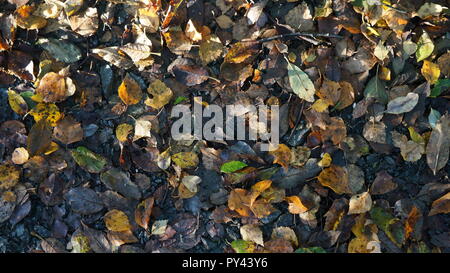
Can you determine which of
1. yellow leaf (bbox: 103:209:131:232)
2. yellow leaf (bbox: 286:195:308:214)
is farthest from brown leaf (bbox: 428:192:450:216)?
yellow leaf (bbox: 103:209:131:232)

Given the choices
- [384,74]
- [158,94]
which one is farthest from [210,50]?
[384,74]

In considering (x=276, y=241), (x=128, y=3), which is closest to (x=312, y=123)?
(x=276, y=241)

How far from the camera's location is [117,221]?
1644 millimetres

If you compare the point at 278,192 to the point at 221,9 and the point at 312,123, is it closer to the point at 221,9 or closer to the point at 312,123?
the point at 312,123

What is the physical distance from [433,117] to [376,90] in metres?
0.21

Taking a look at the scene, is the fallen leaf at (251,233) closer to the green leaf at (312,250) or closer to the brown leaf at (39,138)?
the green leaf at (312,250)

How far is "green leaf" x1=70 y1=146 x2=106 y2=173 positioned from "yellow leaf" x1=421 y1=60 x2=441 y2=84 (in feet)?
3.64

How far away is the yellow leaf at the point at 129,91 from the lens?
167cm

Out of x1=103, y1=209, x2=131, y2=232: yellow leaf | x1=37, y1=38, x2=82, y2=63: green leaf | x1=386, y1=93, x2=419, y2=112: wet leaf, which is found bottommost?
x1=103, y1=209, x2=131, y2=232: yellow leaf

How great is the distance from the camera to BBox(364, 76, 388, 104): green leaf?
5.42 ft

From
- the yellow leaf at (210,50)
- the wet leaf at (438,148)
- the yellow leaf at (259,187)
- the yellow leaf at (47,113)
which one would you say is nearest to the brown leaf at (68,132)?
the yellow leaf at (47,113)

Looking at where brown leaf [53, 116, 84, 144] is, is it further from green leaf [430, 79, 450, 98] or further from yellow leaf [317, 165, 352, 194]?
green leaf [430, 79, 450, 98]

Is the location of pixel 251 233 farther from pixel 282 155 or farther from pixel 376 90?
pixel 376 90
